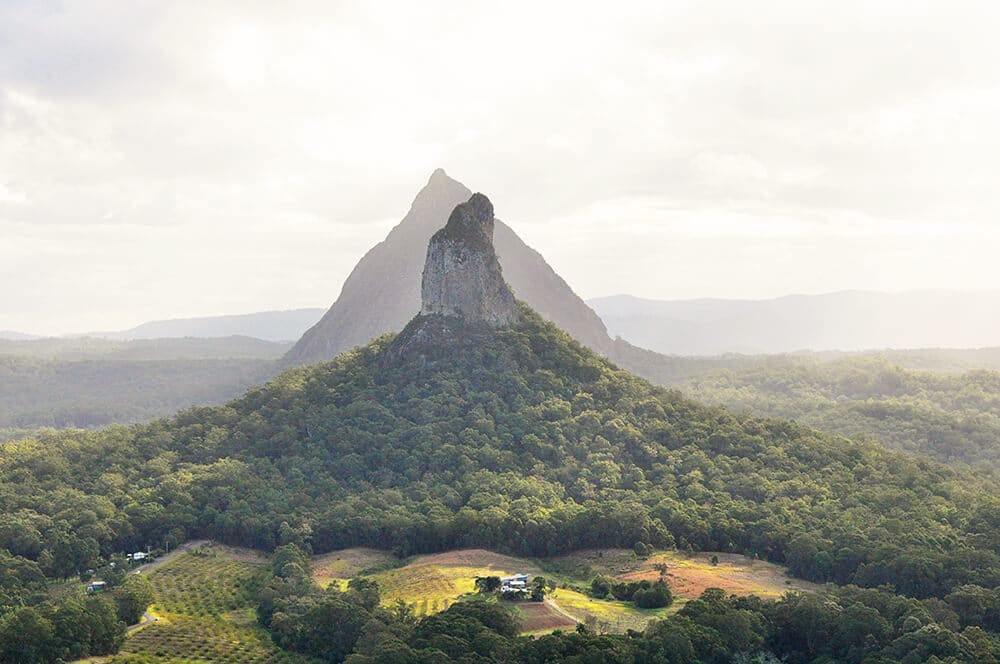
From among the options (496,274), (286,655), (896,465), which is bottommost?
(286,655)

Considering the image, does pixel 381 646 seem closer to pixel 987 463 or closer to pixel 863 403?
pixel 987 463

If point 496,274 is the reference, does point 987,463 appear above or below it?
below

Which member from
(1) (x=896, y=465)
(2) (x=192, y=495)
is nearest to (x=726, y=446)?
(1) (x=896, y=465)

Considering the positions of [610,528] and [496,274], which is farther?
[496,274]

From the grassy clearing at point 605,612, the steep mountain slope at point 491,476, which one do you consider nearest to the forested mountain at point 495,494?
the steep mountain slope at point 491,476

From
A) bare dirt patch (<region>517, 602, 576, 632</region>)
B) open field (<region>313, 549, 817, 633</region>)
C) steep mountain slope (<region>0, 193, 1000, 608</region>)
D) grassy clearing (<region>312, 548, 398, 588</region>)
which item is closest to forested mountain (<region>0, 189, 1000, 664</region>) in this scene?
steep mountain slope (<region>0, 193, 1000, 608</region>)

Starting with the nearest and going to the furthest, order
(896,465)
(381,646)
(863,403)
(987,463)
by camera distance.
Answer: (381,646) < (896,465) < (987,463) < (863,403)

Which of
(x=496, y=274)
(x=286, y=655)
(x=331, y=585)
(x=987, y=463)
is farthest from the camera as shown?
(x=987, y=463)

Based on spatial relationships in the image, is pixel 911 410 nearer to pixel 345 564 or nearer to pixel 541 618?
pixel 345 564

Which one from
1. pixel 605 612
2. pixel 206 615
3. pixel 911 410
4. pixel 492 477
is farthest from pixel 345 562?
pixel 911 410
